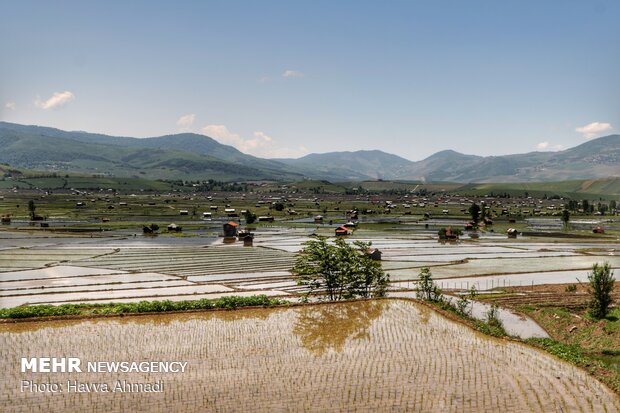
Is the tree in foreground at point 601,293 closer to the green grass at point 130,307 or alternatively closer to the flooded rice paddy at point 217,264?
the flooded rice paddy at point 217,264

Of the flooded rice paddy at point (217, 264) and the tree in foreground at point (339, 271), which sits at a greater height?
the tree in foreground at point (339, 271)

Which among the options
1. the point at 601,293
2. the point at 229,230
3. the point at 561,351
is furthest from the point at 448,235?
the point at 561,351

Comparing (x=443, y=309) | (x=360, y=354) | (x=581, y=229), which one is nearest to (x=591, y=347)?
(x=443, y=309)

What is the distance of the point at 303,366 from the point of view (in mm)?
29891

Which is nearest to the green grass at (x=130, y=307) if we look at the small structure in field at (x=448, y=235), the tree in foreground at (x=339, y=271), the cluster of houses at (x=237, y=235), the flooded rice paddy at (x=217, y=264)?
the tree in foreground at (x=339, y=271)

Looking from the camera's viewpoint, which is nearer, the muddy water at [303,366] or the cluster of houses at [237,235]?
the muddy water at [303,366]

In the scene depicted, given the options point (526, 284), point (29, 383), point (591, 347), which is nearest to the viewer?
point (29, 383)

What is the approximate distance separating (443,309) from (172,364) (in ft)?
82.9

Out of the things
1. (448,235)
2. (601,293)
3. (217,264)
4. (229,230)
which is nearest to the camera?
(601,293)

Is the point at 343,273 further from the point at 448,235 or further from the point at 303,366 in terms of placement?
the point at 448,235

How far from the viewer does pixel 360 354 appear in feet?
106

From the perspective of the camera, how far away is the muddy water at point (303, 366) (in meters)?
24.9

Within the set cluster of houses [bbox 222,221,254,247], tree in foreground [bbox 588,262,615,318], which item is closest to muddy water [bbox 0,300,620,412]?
tree in foreground [bbox 588,262,615,318]

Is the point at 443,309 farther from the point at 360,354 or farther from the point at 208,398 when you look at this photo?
the point at 208,398
